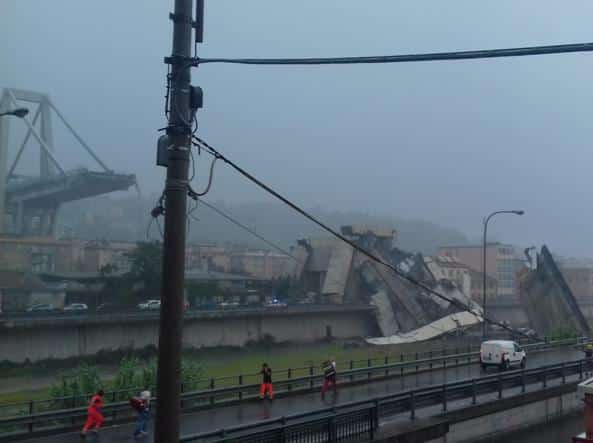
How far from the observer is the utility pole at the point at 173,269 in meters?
6.66

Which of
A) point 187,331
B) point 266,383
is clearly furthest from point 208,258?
point 266,383

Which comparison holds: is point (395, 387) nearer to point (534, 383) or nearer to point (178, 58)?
point (534, 383)

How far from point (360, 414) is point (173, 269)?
10712 mm

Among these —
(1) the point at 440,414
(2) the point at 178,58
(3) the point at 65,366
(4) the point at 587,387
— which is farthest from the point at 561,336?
(2) the point at 178,58

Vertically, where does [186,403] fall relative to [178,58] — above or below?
below

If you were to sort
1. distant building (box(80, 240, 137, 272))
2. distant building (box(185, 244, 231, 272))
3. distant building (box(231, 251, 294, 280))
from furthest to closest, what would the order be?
distant building (box(231, 251, 294, 280)) → distant building (box(185, 244, 231, 272)) → distant building (box(80, 240, 137, 272))

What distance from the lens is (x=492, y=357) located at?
34938 millimetres

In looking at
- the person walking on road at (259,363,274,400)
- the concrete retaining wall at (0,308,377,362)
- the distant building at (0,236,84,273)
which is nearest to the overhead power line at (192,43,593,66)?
the person walking on road at (259,363,274,400)

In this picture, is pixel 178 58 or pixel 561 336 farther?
pixel 561 336

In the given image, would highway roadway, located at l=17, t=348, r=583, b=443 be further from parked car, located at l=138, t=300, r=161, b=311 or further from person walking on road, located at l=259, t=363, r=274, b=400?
parked car, located at l=138, t=300, r=161, b=311

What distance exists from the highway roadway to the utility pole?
12.1 metres

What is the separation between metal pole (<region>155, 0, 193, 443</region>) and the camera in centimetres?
666

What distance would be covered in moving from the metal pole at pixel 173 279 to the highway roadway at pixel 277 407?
12.1 m

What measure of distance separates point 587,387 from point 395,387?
51.8 feet
